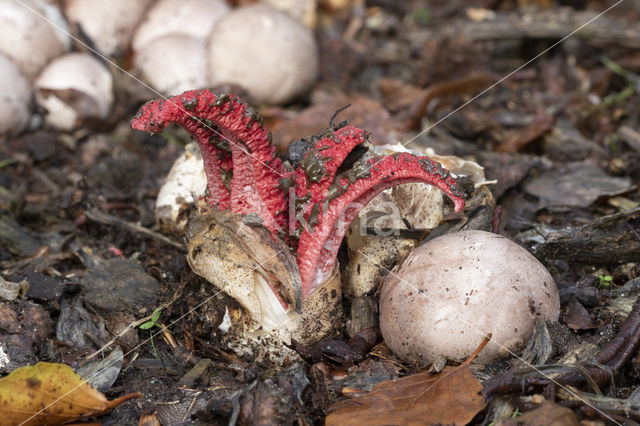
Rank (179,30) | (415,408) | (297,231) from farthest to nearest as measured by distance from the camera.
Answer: (179,30) → (297,231) → (415,408)

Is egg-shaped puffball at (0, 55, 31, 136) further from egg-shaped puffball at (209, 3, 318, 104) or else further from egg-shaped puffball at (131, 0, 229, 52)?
egg-shaped puffball at (209, 3, 318, 104)

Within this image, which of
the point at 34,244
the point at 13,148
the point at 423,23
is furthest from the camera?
the point at 423,23

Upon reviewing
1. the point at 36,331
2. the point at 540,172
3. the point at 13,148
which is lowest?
the point at 540,172

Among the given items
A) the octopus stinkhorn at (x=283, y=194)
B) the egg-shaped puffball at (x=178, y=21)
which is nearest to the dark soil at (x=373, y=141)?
the octopus stinkhorn at (x=283, y=194)

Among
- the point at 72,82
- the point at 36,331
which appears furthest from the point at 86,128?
the point at 36,331

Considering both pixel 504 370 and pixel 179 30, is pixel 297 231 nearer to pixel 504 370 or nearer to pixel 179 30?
pixel 504 370

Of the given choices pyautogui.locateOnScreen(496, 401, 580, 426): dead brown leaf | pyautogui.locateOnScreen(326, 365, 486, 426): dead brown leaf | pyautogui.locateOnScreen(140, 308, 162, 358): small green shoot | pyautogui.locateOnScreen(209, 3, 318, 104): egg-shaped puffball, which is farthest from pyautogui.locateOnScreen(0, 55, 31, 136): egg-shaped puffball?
pyautogui.locateOnScreen(496, 401, 580, 426): dead brown leaf

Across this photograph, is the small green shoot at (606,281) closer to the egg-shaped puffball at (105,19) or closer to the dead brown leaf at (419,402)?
the dead brown leaf at (419,402)
